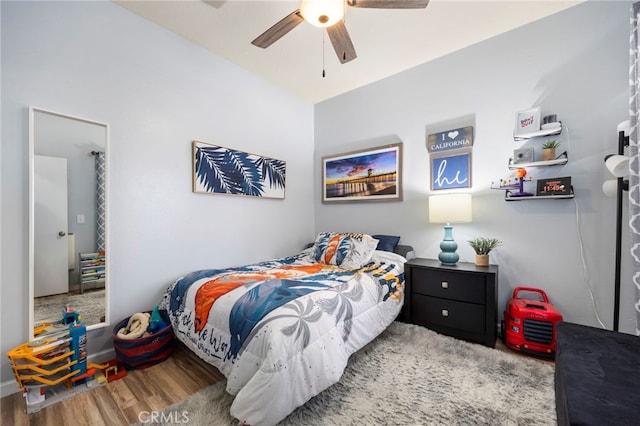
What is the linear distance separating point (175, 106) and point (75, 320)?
6.26ft

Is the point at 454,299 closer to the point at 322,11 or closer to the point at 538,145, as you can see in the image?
the point at 538,145

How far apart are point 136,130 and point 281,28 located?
147 centimetres

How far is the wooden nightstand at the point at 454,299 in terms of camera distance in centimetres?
207

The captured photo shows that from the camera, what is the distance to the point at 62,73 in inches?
72.7

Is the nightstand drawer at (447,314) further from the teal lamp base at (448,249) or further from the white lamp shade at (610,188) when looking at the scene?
the white lamp shade at (610,188)

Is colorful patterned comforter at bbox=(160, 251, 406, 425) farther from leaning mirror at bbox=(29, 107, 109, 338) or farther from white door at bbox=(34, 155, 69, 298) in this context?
white door at bbox=(34, 155, 69, 298)

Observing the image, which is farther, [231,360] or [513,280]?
[513,280]

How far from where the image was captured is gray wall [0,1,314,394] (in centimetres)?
167

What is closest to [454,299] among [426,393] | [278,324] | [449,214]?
[449,214]

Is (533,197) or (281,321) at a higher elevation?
(533,197)

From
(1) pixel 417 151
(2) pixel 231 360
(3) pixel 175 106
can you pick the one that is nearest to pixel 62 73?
(3) pixel 175 106

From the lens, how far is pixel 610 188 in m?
1.83

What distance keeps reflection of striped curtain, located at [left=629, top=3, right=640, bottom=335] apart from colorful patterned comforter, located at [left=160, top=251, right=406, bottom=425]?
1.55 m

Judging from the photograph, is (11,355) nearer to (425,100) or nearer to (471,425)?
(471,425)
